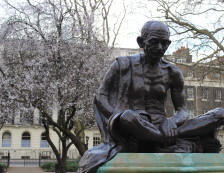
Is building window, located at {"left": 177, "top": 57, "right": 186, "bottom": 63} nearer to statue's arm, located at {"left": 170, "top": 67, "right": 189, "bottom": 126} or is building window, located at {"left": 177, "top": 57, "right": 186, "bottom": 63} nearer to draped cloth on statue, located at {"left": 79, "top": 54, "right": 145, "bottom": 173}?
statue's arm, located at {"left": 170, "top": 67, "right": 189, "bottom": 126}

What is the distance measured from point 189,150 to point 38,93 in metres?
12.5

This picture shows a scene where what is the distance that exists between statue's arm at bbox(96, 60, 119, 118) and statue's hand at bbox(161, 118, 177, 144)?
0.62m

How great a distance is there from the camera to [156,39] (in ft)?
12.4

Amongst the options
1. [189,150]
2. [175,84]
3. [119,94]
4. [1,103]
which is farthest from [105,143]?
[1,103]

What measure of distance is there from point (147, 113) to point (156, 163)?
A: 0.65 metres

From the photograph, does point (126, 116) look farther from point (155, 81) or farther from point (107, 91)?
point (155, 81)

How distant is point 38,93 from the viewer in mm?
15438

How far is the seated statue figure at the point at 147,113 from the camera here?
135 inches

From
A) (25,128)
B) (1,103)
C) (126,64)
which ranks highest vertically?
(126,64)

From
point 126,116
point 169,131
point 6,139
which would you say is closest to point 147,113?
point 169,131

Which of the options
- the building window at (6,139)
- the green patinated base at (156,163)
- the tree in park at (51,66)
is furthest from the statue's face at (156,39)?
the building window at (6,139)

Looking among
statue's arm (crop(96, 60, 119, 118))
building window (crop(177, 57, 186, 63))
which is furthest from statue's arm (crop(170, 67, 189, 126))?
building window (crop(177, 57, 186, 63))

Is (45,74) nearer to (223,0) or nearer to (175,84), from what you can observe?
(223,0)

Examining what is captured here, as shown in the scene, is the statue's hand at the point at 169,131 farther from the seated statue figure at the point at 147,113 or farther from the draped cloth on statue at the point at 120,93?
the draped cloth on statue at the point at 120,93
